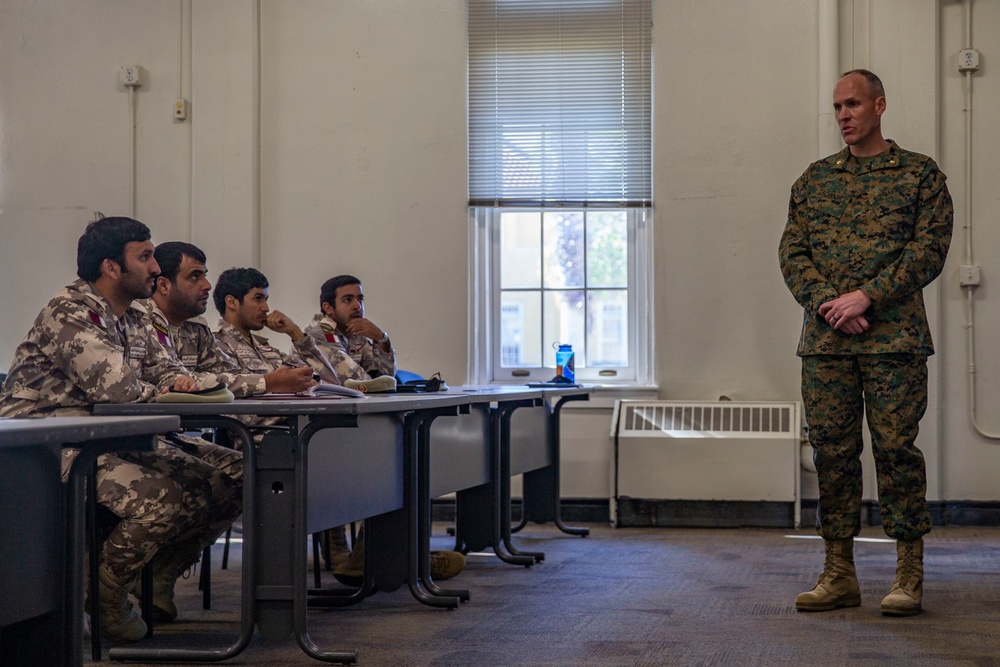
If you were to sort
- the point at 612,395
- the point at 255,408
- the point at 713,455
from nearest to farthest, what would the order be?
the point at 255,408, the point at 713,455, the point at 612,395

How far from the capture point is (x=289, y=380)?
2.97 metres

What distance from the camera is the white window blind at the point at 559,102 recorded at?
19.2 feet

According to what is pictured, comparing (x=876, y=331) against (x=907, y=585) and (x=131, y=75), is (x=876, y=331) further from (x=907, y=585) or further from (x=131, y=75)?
(x=131, y=75)

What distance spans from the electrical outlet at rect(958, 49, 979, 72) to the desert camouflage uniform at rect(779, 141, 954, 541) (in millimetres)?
2713

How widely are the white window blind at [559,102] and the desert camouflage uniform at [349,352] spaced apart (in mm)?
1465

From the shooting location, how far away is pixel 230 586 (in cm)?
380

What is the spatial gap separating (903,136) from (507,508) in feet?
9.48

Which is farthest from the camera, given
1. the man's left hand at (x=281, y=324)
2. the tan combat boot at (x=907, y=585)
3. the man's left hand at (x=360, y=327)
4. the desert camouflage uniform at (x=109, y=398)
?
the man's left hand at (x=360, y=327)

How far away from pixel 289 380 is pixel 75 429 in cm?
153

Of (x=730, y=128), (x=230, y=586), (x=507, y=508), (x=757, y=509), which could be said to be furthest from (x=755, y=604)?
(x=730, y=128)

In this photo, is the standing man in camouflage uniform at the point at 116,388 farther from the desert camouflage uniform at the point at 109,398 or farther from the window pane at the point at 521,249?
the window pane at the point at 521,249

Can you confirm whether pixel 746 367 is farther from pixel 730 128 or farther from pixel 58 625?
pixel 58 625

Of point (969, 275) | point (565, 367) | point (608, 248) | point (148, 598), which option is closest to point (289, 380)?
point (148, 598)

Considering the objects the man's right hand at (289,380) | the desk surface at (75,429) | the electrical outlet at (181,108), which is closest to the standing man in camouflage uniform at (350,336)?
the man's right hand at (289,380)
